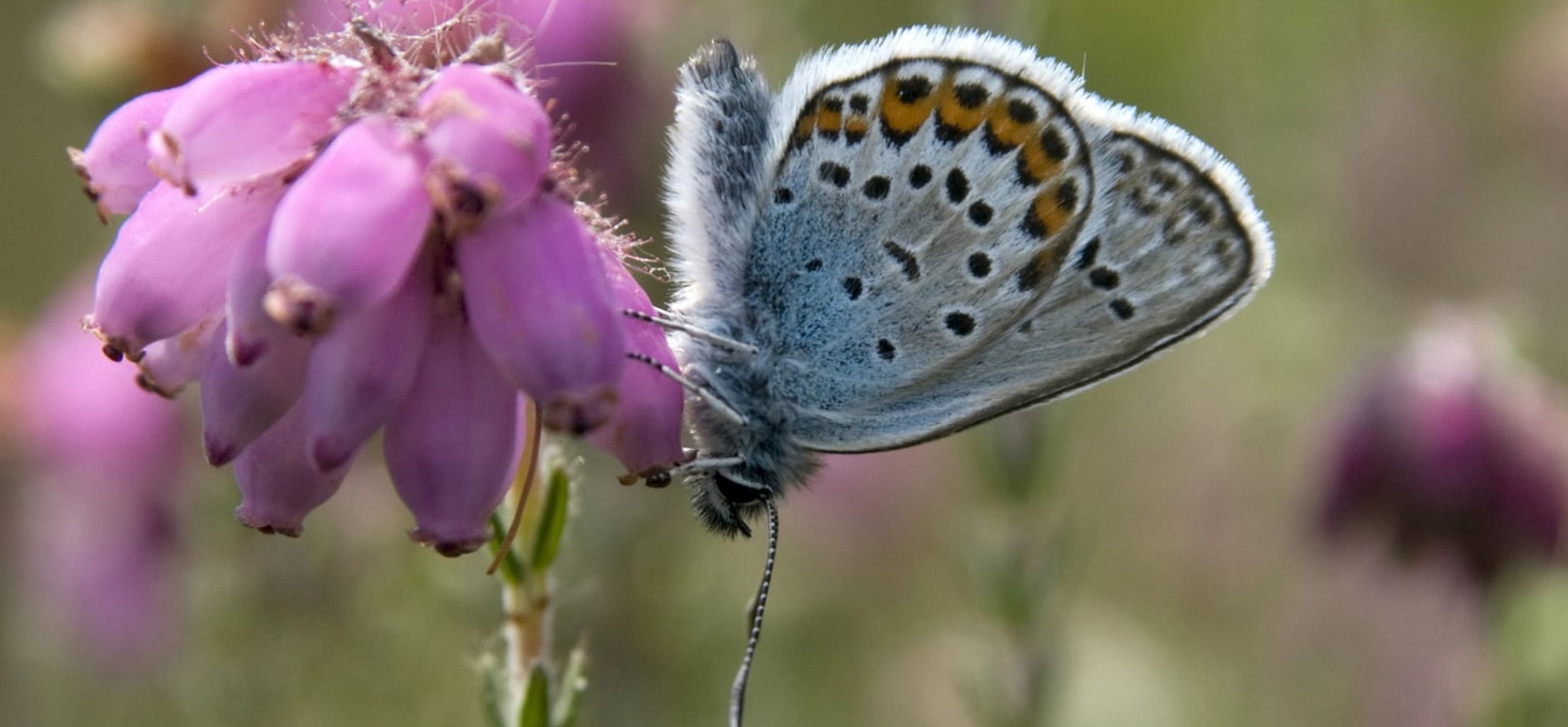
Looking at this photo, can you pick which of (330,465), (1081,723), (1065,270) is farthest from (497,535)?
(1081,723)

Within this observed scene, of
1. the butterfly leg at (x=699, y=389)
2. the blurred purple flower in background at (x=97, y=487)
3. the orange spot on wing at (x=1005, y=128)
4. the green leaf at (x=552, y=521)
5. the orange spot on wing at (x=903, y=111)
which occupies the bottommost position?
the blurred purple flower in background at (x=97, y=487)

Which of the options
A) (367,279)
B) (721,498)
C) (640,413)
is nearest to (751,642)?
(721,498)

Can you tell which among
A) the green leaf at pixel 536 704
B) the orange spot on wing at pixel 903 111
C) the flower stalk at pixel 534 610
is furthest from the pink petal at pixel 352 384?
the orange spot on wing at pixel 903 111

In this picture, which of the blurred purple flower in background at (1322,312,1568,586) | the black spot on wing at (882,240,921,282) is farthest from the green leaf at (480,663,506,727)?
the blurred purple flower in background at (1322,312,1568,586)

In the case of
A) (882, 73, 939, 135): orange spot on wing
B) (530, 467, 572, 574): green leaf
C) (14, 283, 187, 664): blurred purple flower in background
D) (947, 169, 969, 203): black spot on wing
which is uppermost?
(882, 73, 939, 135): orange spot on wing

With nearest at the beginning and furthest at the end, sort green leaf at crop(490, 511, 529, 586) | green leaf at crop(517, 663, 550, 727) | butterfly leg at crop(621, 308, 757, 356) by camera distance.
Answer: green leaf at crop(517, 663, 550, 727) < green leaf at crop(490, 511, 529, 586) < butterfly leg at crop(621, 308, 757, 356)

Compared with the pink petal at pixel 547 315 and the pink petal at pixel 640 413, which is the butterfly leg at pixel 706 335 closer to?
the pink petal at pixel 640 413

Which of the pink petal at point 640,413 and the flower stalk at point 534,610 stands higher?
the pink petal at point 640,413

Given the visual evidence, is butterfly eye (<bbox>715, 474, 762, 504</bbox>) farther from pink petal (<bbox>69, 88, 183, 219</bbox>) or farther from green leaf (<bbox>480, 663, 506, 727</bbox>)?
pink petal (<bbox>69, 88, 183, 219</bbox>)

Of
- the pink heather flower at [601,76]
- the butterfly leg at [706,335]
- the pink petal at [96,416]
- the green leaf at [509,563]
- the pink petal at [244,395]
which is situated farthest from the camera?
the pink petal at [96,416]
